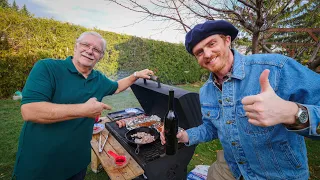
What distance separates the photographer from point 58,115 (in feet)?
5.26

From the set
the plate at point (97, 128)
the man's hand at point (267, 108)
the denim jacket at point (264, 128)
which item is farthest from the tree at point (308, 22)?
the plate at point (97, 128)

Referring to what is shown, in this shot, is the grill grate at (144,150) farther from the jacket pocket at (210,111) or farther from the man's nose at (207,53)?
the man's nose at (207,53)

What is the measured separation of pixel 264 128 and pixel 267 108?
555 mm

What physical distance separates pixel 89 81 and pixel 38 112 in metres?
0.77

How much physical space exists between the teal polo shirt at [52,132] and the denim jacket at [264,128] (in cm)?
178

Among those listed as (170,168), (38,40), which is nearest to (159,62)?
(38,40)

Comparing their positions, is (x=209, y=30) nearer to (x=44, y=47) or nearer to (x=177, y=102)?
(x=177, y=102)

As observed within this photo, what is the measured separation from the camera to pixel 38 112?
1.58 meters

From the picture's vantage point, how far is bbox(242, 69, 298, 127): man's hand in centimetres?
94

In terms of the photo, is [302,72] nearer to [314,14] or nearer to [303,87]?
[303,87]

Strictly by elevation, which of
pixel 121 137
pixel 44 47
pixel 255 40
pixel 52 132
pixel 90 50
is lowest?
pixel 121 137

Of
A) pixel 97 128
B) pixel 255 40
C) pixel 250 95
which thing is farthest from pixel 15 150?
pixel 255 40

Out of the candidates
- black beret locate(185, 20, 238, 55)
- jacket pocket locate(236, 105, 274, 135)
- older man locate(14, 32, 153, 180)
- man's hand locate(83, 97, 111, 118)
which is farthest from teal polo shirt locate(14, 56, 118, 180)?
jacket pocket locate(236, 105, 274, 135)

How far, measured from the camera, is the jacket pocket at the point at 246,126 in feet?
4.52
